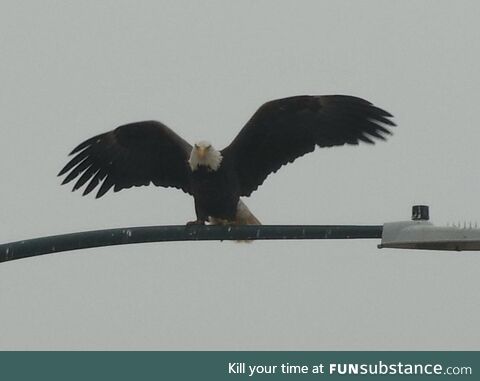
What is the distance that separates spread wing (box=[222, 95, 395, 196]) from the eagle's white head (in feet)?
0.67

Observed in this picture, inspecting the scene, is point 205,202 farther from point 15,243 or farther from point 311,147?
point 15,243

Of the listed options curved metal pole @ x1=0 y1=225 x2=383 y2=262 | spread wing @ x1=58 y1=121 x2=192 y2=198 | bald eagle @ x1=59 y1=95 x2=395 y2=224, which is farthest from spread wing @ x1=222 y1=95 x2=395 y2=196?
curved metal pole @ x1=0 y1=225 x2=383 y2=262

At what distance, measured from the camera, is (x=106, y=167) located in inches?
353

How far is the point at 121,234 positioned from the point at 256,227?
73 cm

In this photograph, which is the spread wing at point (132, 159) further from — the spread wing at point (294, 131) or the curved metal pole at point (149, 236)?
the curved metal pole at point (149, 236)

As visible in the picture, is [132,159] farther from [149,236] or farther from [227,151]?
[149,236]

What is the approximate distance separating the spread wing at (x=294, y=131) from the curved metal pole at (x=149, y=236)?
2.43 meters

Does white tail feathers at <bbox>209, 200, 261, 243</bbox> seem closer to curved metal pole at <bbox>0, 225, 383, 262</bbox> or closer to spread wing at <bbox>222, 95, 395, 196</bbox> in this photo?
spread wing at <bbox>222, 95, 395, 196</bbox>

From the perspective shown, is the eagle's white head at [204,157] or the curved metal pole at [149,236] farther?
the eagle's white head at [204,157]

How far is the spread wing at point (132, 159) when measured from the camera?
29.0ft

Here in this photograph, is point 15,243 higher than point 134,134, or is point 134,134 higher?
point 134,134

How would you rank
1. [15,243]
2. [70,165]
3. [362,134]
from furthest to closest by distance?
[70,165]
[362,134]
[15,243]

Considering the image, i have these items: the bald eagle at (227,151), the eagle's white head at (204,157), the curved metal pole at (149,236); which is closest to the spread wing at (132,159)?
the bald eagle at (227,151)

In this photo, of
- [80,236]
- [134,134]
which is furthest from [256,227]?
[134,134]
